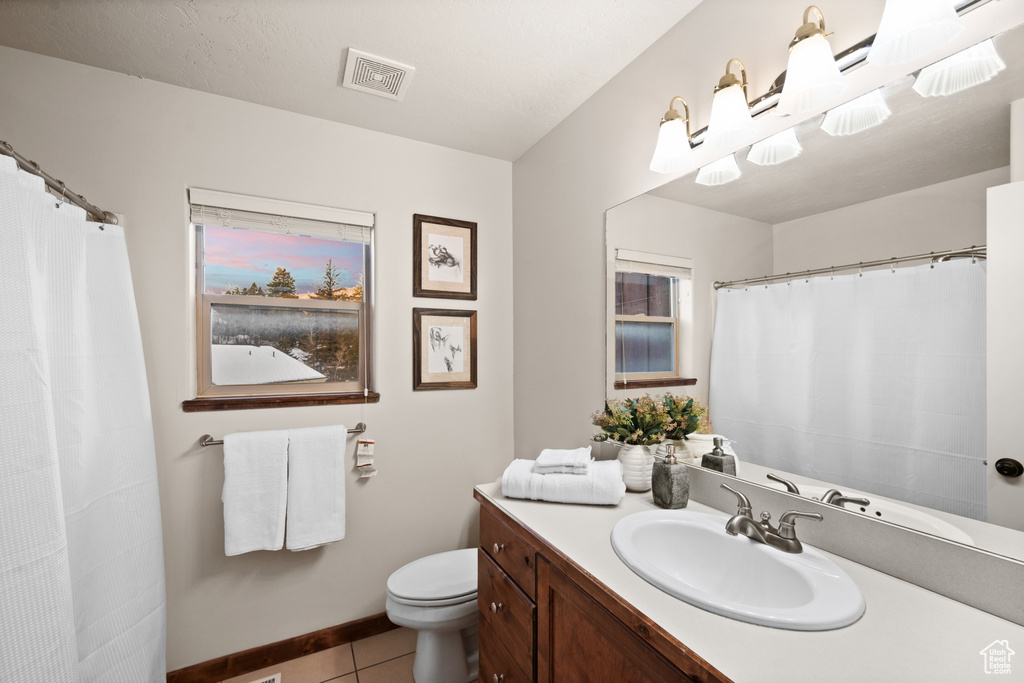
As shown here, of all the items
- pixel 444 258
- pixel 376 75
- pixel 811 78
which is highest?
pixel 376 75

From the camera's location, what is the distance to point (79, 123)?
5.37 feet

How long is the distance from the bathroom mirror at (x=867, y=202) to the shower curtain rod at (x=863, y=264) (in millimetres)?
10

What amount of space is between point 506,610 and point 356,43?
1.91 metres

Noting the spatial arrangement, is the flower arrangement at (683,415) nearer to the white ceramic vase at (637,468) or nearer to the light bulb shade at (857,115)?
Result: the white ceramic vase at (637,468)

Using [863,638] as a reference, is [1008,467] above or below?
above

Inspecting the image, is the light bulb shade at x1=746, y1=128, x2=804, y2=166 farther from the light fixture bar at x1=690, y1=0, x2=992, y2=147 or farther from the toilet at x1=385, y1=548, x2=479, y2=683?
the toilet at x1=385, y1=548, x2=479, y2=683

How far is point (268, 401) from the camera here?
6.26ft

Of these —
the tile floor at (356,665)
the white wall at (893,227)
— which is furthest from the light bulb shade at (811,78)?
the tile floor at (356,665)

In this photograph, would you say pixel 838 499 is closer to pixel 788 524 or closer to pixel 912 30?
pixel 788 524

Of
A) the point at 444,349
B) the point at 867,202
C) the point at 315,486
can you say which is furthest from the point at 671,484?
the point at 315,486

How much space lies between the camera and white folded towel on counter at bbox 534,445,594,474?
4.55 ft

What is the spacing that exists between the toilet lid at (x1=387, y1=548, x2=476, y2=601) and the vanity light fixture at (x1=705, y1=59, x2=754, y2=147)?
1764 mm

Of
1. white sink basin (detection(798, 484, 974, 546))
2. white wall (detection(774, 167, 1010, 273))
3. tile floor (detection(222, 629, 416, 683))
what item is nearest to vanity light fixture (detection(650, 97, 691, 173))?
white wall (detection(774, 167, 1010, 273))

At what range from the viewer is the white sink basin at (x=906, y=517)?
2.78 feet
